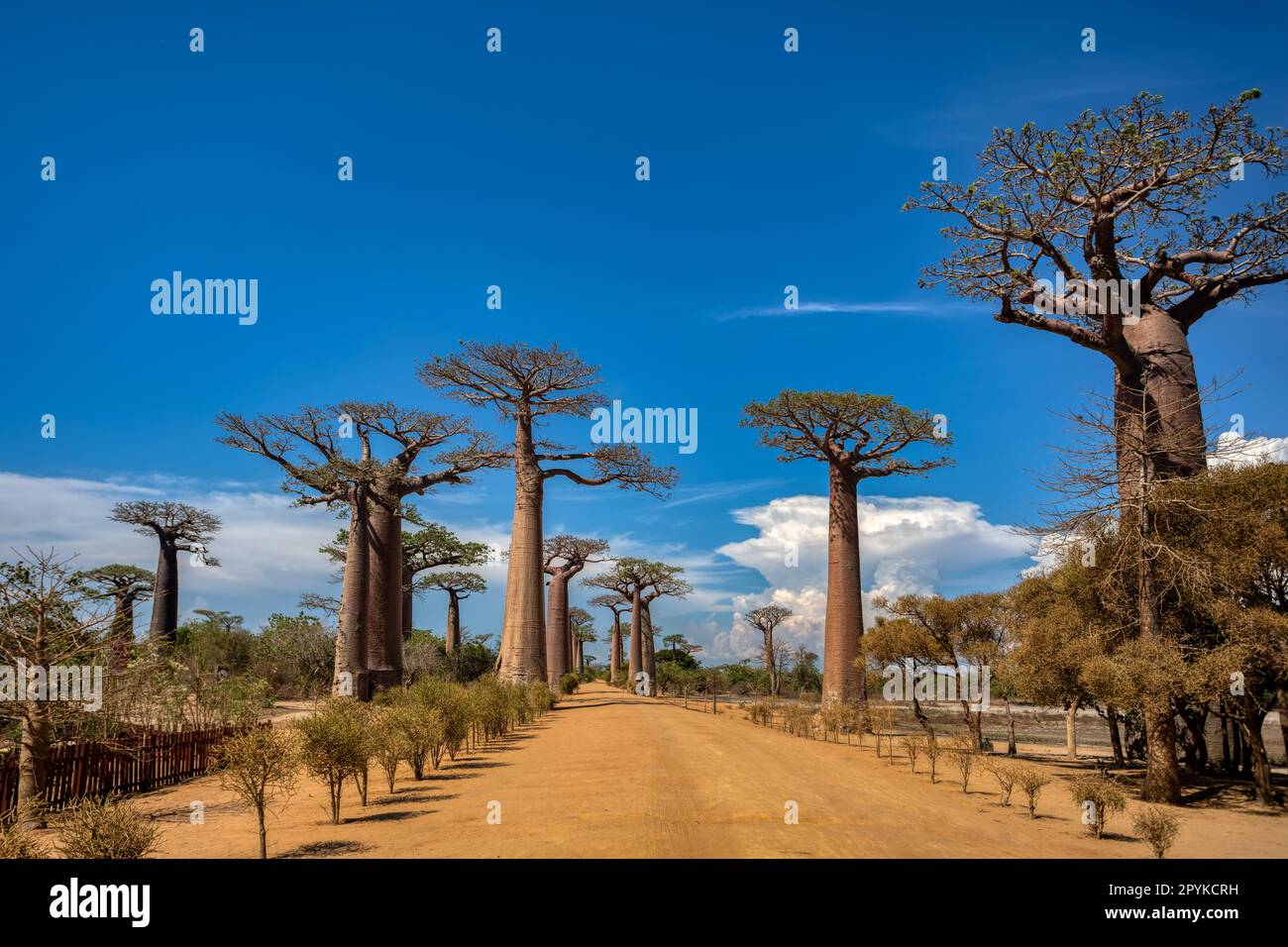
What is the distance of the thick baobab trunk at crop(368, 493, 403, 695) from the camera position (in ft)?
76.7

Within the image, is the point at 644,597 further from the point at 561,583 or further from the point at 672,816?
the point at 672,816

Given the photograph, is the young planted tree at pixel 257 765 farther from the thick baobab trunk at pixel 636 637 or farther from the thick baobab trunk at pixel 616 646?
the thick baobab trunk at pixel 616 646

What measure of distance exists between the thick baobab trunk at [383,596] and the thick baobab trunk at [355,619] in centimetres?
30

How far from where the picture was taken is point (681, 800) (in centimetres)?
925

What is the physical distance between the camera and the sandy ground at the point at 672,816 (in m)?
7.32

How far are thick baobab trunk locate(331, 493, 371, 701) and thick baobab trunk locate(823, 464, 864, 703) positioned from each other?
46.3 feet

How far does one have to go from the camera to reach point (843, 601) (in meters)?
23.2

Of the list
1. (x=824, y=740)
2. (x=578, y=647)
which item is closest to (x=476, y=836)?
(x=824, y=740)

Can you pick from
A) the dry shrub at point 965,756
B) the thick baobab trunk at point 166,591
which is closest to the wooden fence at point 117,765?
the dry shrub at point 965,756

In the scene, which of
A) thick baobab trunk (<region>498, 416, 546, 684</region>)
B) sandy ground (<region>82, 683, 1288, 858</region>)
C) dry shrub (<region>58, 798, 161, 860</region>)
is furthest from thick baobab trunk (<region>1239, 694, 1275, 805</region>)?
thick baobab trunk (<region>498, 416, 546, 684</region>)

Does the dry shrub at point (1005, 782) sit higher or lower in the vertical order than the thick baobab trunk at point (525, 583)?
lower

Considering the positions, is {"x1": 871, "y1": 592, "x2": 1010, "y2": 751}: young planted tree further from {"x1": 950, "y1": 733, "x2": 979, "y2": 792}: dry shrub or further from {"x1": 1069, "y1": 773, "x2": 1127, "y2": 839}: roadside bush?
{"x1": 1069, "y1": 773, "x2": 1127, "y2": 839}: roadside bush

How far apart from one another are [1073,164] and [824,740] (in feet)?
47.9
